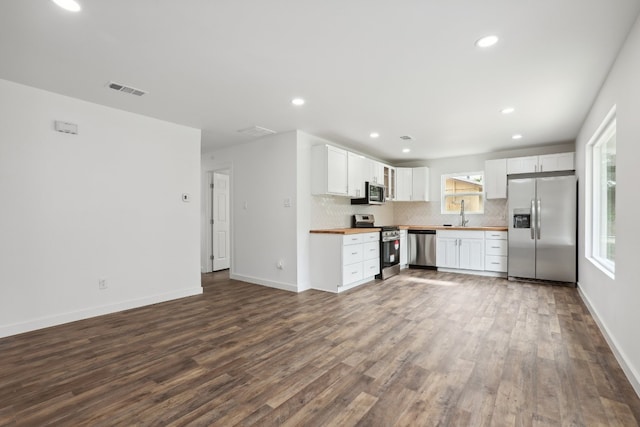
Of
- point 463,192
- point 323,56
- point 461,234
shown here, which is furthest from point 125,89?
point 463,192

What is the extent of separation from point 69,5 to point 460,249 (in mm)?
6224

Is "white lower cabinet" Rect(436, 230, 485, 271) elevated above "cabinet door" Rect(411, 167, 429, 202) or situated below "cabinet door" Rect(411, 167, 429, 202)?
below

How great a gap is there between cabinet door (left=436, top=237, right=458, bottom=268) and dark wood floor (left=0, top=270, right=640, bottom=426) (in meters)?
2.22

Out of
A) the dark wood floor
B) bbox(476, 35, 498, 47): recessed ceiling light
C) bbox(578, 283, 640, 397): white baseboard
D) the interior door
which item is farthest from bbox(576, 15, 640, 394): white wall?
the interior door

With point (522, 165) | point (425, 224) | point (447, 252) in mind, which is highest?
point (522, 165)

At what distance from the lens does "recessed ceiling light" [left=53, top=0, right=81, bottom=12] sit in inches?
74.4

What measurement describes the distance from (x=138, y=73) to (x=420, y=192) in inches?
228

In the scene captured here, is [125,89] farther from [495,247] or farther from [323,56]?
[495,247]

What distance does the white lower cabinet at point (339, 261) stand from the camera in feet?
15.2

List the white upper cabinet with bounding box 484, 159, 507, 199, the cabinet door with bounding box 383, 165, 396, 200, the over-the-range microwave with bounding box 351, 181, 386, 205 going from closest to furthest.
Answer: the over-the-range microwave with bounding box 351, 181, 386, 205 → the white upper cabinet with bounding box 484, 159, 507, 199 → the cabinet door with bounding box 383, 165, 396, 200

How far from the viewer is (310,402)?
1910 mm

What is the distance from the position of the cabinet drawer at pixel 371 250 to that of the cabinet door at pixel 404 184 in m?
1.89

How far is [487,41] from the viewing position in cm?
231

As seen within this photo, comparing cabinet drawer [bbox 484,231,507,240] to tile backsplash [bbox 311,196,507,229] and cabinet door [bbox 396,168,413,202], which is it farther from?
cabinet door [bbox 396,168,413,202]
